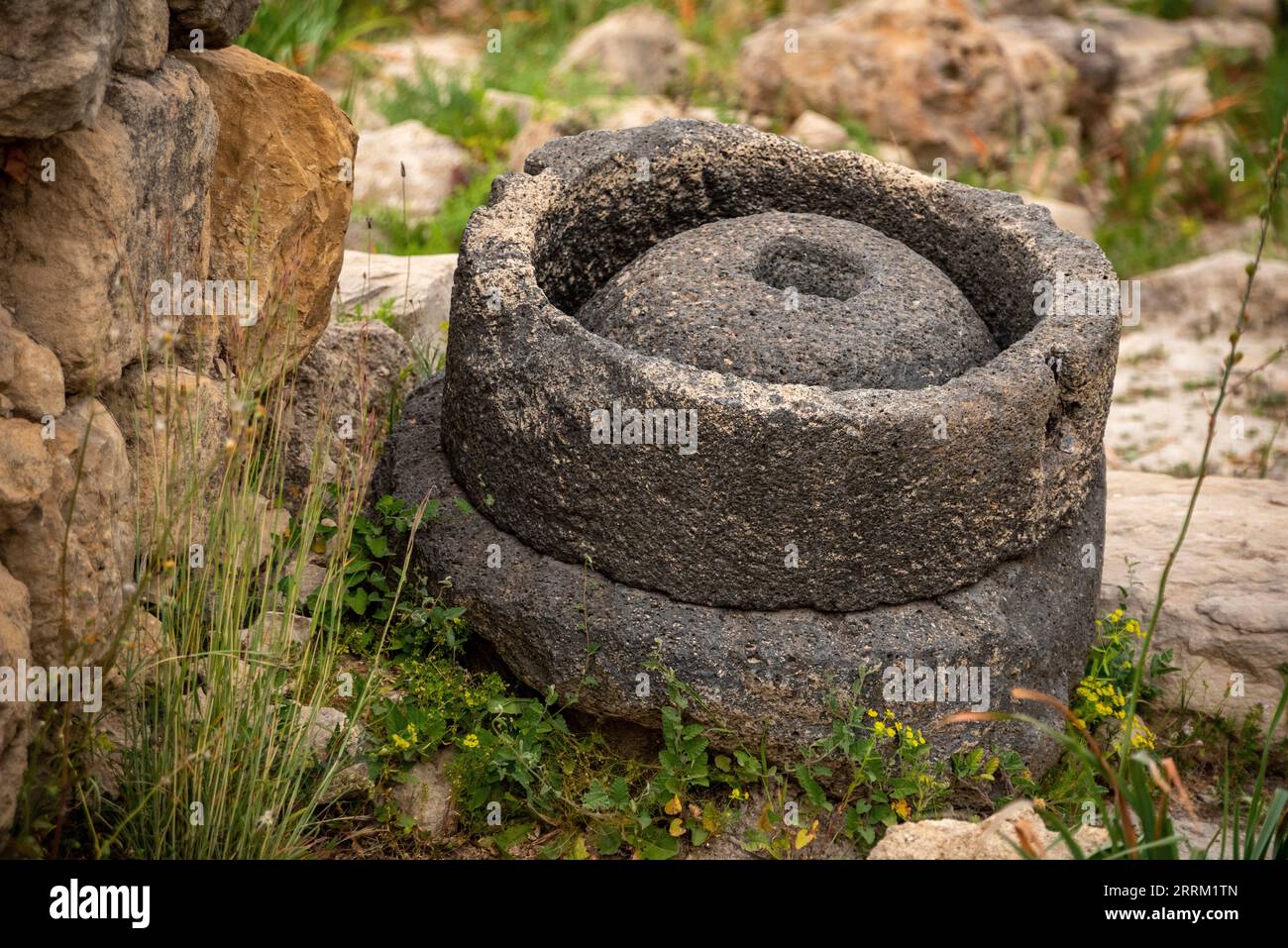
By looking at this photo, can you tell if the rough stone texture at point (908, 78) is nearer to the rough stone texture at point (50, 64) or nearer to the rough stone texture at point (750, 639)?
the rough stone texture at point (750, 639)

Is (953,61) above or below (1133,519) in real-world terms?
above

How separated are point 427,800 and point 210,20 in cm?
210

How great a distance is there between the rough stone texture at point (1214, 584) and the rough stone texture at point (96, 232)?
10.4ft

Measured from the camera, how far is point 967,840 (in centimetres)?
298

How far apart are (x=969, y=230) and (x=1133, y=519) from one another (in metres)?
1.46

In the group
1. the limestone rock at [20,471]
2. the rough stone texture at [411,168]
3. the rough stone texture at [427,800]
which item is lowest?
the rough stone texture at [427,800]

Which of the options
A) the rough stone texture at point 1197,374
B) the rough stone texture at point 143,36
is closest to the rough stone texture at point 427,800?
the rough stone texture at point 143,36

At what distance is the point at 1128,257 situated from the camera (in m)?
8.20

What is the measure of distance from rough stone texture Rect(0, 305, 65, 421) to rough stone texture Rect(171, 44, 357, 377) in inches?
32.4

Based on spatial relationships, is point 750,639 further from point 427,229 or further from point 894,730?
point 427,229

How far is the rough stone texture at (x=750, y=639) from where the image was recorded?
10.8 feet

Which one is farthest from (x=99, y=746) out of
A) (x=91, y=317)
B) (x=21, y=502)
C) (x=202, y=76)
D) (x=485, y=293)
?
(x=202, y=76)

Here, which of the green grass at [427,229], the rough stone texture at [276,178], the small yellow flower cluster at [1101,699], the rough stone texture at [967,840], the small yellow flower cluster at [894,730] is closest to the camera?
the rough stone texture at [967,840]

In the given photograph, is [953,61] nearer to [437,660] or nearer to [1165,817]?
[437,660]
